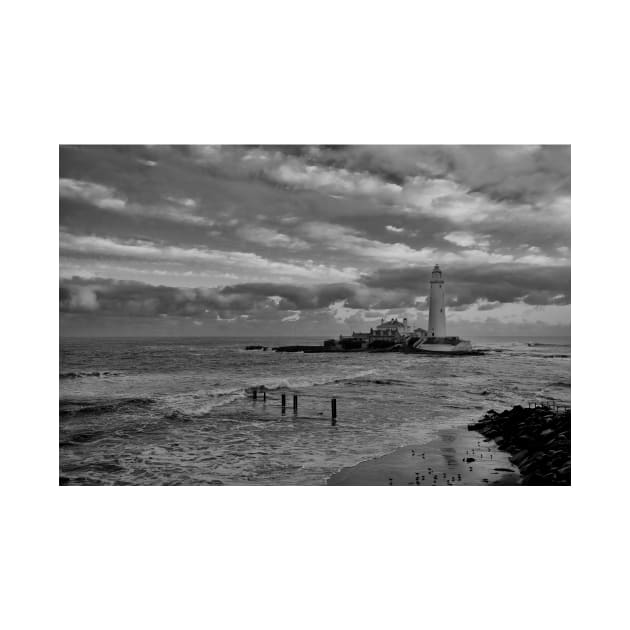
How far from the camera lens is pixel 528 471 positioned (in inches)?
180

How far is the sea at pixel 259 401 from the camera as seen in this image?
462 cm

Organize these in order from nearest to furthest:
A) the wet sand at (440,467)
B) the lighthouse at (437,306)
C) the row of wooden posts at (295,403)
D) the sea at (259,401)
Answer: the wet sand at (440,467) < the sea at (259,401) < the lighthouse at (437,306) < the row of wooden posts at (295,403)

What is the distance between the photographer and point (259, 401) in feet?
18.2

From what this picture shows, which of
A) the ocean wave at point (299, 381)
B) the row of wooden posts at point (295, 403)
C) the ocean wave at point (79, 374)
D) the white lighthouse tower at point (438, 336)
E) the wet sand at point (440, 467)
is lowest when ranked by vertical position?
the wet sand at point (440, 467)

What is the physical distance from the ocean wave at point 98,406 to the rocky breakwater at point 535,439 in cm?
381

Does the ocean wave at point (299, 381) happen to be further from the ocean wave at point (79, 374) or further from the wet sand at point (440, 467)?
the ocean wave at point (79, 374)

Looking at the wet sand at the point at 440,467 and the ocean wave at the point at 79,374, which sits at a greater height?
the ocean wave at the point at 79,374

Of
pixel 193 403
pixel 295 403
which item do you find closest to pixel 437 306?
pixel 295 403

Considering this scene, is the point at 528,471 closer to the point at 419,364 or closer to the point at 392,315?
the point at 419,364

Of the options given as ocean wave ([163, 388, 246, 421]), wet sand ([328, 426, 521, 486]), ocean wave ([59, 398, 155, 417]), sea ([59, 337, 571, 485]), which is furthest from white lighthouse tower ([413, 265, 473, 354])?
ocean wave ([59, 398, 155, 417])

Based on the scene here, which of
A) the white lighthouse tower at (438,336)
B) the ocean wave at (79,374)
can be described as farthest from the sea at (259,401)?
the white lighthouse tower at (438,336)
